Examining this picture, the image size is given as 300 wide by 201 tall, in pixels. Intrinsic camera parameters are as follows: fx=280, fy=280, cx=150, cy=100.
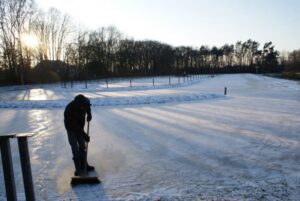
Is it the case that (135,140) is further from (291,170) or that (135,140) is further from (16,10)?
(16,10)

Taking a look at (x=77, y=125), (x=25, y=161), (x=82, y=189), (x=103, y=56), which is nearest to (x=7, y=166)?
(x=25, y=161)

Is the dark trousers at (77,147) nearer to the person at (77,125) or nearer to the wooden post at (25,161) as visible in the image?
the person at (77,125)

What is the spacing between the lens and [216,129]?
32.5ft

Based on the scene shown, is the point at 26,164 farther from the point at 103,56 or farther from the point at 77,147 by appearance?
the point at 103,56

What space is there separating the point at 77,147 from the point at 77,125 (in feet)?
1.52

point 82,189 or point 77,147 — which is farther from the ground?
point 77,147

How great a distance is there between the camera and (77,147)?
566 cm

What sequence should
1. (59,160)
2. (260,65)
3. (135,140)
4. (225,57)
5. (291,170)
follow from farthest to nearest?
(225,57)
(260,65)
(135,140)
(59,160)
(291,170)

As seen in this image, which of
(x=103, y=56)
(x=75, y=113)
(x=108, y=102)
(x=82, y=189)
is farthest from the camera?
(x=103, y=56)

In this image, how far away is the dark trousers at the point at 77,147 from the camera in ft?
18.4

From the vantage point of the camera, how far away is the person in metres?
5.52

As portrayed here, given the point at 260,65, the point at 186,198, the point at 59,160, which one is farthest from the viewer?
the point at 260,65

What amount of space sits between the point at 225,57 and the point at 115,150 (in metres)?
125

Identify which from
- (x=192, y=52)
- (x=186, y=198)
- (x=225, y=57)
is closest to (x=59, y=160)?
(x=186, y=198)
